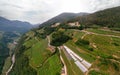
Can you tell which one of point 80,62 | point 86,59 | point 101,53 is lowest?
point 80,62

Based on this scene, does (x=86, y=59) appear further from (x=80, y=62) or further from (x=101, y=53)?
(x=101, y=53)

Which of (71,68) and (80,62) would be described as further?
(80,62)

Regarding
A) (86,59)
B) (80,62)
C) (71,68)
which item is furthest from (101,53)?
(71,68)

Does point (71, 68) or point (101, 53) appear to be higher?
point (101, 53)

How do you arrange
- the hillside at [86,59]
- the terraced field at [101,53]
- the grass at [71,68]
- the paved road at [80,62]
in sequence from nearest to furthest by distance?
the terraced field at [101,53], the hillside at [86,59], the grass at [71,68], the paved road at [80,62]

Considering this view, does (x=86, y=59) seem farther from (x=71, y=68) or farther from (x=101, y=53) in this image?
(x=101, y=53)

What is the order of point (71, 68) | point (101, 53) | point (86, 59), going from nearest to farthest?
point (71, 68)
point (86, 59)
point (101, 53)

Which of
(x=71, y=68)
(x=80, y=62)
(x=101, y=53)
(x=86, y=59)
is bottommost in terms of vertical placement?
(x=71, y=68)

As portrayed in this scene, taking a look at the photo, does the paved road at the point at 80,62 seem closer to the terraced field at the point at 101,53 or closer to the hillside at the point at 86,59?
the hillside at the point at 86,59

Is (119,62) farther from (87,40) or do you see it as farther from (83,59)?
(87,40)

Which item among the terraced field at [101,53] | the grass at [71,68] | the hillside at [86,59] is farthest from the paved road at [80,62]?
the terraced field at [101,53]

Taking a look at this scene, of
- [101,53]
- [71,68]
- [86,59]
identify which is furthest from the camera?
[101,53]
